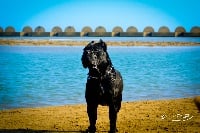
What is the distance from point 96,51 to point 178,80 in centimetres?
1409

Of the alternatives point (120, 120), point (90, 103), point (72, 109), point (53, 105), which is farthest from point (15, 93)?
point (90, 103)

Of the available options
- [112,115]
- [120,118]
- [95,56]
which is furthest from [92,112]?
[120,118]

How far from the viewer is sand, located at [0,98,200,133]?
351 inches

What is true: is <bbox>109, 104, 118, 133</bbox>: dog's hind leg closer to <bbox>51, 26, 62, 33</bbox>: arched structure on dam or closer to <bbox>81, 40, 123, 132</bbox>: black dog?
<bbox>81, 40, 123, 132</bbox>: black dog

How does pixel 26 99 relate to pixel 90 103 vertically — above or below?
below

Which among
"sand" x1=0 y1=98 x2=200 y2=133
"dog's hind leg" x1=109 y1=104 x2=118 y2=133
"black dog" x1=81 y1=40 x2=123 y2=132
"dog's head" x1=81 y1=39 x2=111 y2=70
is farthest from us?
"sand" x1=0 y1=98 x2=200 y2=133

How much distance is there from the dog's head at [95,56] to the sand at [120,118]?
231 cm

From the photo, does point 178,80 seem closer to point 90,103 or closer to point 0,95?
point 0,95

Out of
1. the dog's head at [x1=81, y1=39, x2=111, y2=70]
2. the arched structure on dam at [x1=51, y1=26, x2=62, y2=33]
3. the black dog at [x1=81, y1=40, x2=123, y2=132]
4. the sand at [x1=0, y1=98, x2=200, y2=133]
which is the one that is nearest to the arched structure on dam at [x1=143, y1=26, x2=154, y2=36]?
the arched structure on dam at [x1=51, y1=26, x2=62, y2=33]

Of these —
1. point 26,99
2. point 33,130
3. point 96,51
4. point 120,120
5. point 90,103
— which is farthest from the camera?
point 26,99

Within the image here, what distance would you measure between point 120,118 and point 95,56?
391 cm

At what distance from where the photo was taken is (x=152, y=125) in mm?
9258

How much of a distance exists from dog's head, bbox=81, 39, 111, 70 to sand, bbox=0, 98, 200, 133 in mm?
2307

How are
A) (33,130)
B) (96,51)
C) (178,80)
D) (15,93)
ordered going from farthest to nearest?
1. (178,80)
2. (15,93)
3. (33,130)
4. (96,51)
